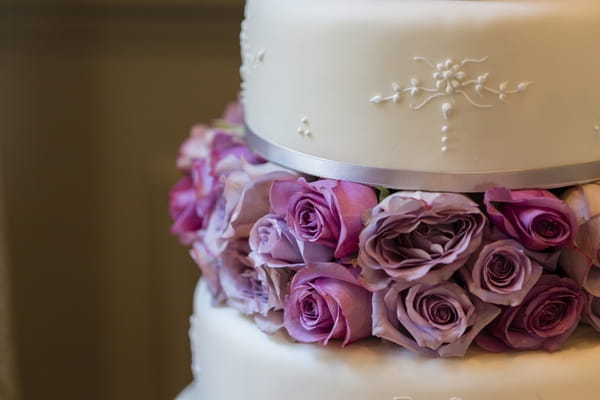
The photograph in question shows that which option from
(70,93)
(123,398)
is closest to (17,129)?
(70,93)

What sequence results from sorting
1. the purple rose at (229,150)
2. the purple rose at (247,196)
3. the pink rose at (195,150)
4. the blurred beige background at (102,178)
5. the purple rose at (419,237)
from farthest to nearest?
the blurred beige background at (102,178), the pink rose at (195,150), the purple rose at (229,150), the purple rose at (247,196), the purple rose at (419,237)

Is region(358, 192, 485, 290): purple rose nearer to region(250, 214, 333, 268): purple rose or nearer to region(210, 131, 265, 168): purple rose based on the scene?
region(250, 214, 333, 268): purple rose

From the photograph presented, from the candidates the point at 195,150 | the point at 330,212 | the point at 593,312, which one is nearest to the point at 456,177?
the point at 330,212

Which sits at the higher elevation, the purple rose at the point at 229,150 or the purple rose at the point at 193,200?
the purple rose at the point at 229,150

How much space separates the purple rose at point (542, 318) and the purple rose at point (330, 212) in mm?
221

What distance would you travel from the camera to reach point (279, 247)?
1034 mm

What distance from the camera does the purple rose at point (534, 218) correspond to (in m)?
0.95

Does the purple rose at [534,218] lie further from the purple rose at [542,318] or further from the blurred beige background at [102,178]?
the blurred beige background at [102,178]

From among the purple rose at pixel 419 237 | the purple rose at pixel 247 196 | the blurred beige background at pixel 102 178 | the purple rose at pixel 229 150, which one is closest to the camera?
the purple rose at pixel 419 237

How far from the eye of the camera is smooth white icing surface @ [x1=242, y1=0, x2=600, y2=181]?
962 millimetres

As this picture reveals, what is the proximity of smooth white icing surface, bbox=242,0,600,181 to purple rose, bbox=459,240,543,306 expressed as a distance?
0.11 metres

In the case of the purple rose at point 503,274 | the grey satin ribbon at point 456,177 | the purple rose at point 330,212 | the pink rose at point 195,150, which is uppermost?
the grey satin ribbon at point 456,177

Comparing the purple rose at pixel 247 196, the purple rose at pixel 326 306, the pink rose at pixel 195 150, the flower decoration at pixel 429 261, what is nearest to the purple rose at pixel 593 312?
the flower decoration at pixel 429 261

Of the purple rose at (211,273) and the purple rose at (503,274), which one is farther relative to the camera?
the purple rose at (211,273)
